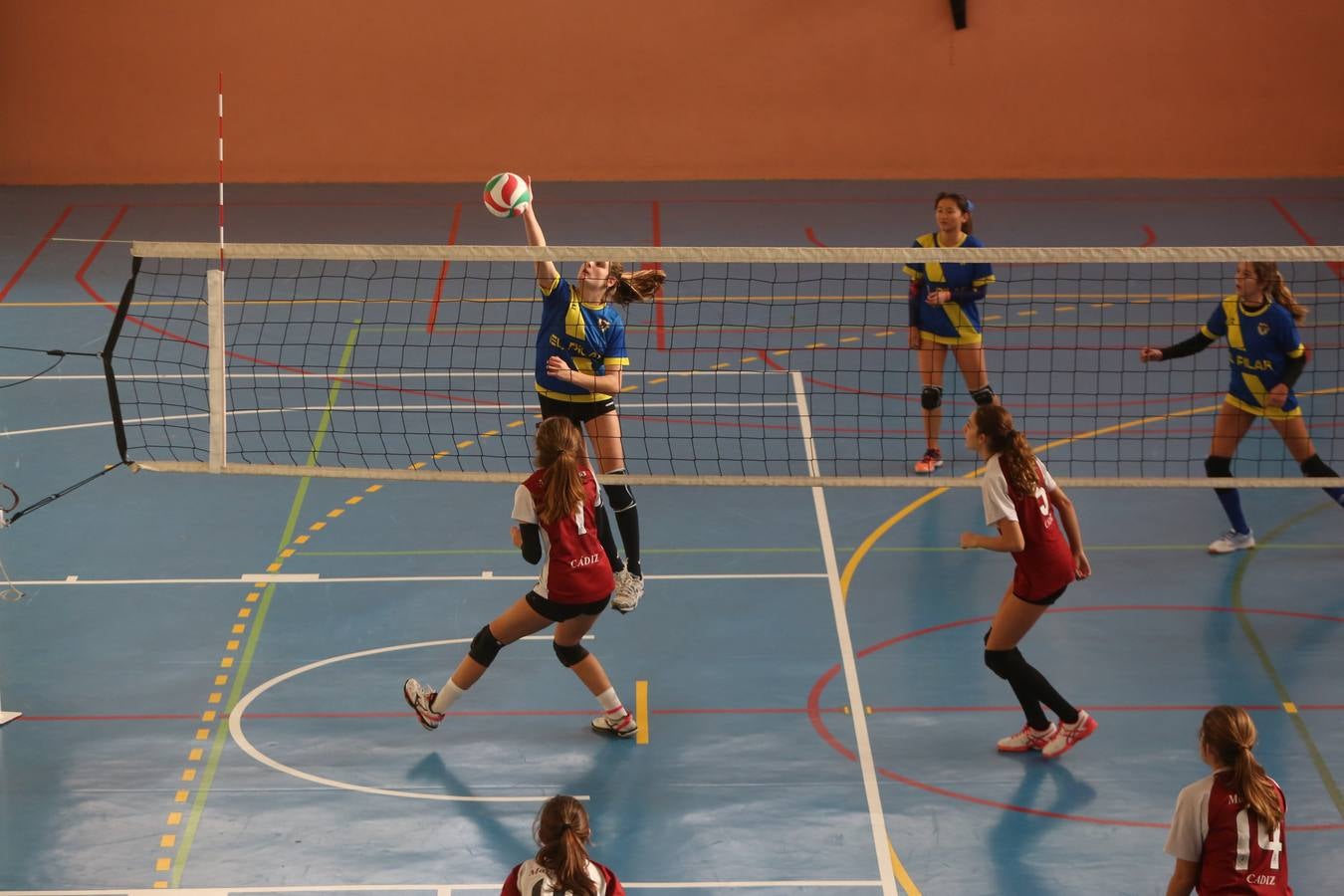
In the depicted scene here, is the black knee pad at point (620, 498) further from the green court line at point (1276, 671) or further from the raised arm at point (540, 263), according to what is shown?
the green court line at point (1276, 671)

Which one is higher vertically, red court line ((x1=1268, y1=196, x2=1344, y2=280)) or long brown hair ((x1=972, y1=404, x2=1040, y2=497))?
red court line ((x1=1268, y1=196, x2=1344, y2=280))

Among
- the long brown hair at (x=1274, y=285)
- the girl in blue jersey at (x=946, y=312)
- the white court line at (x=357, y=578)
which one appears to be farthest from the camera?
the girl in blue jersey at (x=946, y=312)

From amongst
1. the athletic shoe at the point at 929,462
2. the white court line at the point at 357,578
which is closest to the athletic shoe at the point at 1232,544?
the athletic shoe at the point at 929,462

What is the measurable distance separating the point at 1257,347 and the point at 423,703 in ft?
16.5

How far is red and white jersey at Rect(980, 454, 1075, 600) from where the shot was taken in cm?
659

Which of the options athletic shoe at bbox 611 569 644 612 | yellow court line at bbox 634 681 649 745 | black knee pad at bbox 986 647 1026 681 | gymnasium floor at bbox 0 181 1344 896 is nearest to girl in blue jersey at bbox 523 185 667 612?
athletic shoe at bbox 611 569 644 612

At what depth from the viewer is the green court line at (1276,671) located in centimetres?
691

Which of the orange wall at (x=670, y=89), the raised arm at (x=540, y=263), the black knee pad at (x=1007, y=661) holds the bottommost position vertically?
the black knee pad at (x=1007, y=661)

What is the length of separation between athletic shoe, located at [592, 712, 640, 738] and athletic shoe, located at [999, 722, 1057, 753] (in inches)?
67.5

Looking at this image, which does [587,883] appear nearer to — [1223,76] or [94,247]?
[94,247]

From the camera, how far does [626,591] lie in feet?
27.7

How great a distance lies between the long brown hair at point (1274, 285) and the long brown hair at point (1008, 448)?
282cm

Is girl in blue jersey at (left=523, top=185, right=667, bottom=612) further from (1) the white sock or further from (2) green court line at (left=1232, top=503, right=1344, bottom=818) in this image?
(2) green court line at (left=1232, top=503, right=1344, bottom=818)

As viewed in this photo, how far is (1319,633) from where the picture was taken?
27.1 feet
